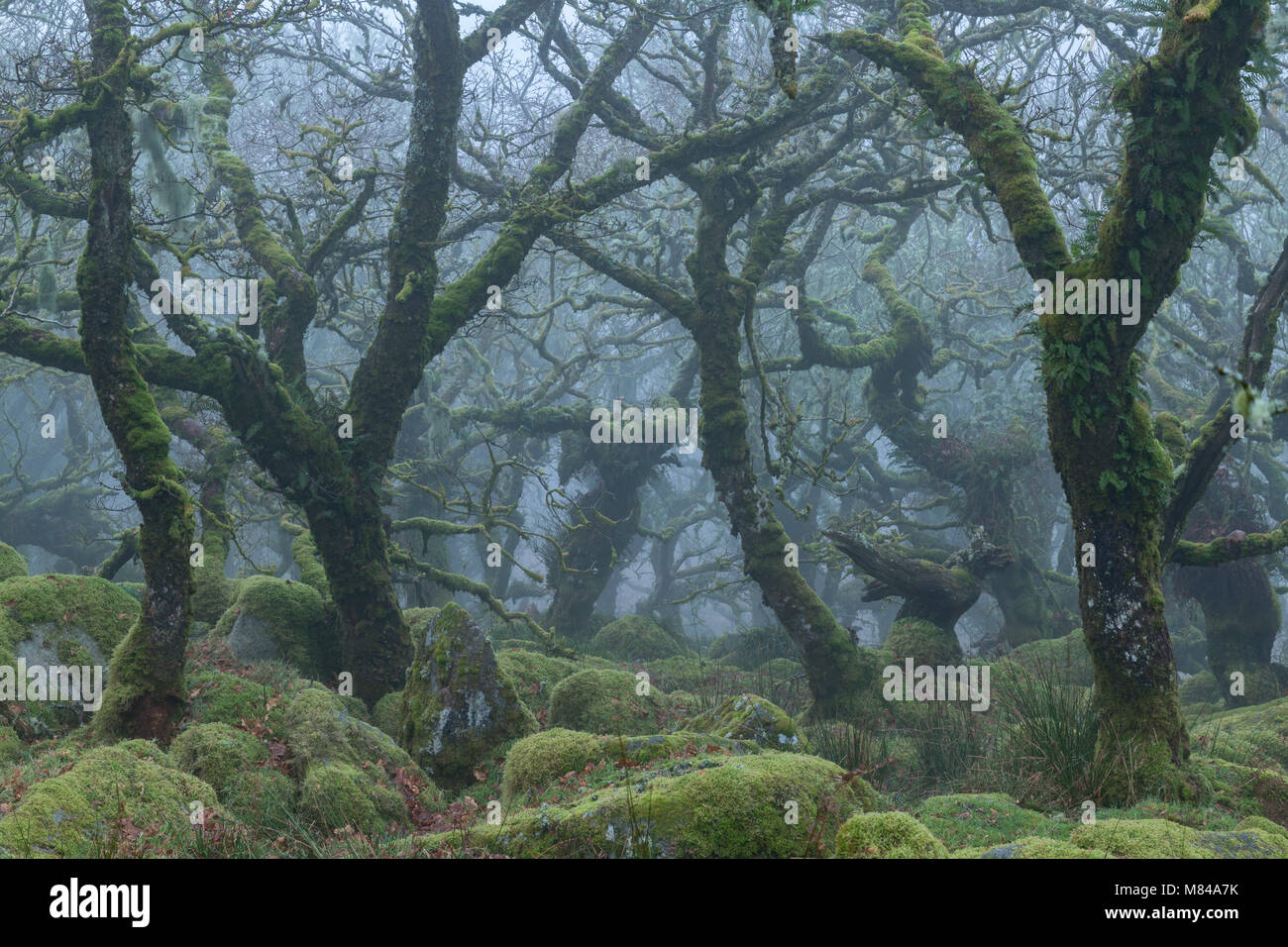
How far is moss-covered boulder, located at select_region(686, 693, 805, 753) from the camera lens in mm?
6816

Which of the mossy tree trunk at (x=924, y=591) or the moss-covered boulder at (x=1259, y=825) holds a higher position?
the mossy tree trunk at (x=924, y=591)

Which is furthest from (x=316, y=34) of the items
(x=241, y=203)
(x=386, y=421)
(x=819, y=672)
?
(x=819, y=672)

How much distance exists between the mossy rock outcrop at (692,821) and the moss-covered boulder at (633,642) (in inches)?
461

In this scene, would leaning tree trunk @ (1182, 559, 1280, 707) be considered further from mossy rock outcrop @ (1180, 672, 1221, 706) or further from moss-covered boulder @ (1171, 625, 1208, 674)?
moss-covered boulder @ (1171, 625, 1208, 674)

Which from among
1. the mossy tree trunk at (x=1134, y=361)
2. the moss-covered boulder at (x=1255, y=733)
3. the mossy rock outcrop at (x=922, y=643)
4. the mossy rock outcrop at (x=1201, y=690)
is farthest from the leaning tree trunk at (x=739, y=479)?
the mossy rock outcrop at (x=1201, y=690)

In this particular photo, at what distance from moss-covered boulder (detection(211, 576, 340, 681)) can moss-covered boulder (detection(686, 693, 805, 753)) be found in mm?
5102

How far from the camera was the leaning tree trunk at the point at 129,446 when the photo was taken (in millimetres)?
A: 7316

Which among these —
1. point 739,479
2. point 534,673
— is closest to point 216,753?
point 534,673

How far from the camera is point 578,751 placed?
649 centimetres

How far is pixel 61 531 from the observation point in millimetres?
21672

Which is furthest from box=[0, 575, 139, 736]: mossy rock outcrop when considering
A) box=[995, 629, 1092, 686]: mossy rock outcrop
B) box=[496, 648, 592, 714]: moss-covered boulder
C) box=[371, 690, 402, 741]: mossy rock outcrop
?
box=[995, 629, 1092, 686]: mossy rock outcrop

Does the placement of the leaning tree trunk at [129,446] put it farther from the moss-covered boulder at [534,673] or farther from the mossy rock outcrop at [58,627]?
the moss-covered boulder at [534,673]

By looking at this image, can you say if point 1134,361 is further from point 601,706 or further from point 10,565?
point 10,565

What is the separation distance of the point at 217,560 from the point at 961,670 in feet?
30.3
